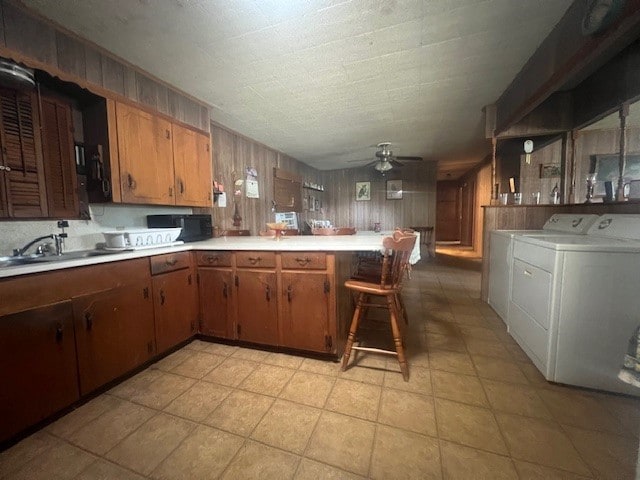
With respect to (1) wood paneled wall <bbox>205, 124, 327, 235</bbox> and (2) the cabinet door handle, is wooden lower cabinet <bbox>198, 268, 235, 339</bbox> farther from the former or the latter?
(1) wood paneled wall <bbox>205, 124, 327, 235</bbox>

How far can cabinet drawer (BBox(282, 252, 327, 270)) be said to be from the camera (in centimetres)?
184

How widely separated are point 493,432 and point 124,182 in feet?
9.52

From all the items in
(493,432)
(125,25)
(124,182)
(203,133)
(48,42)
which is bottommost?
(493,432)

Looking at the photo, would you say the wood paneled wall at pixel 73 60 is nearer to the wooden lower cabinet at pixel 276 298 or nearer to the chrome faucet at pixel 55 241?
the chrome faucet at pixel 55 241

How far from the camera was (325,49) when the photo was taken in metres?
1.95

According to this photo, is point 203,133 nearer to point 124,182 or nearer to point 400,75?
point 124,182

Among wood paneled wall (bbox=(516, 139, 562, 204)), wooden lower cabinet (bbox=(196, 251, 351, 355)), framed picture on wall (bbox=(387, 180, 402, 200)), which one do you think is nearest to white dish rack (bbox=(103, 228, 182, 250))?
wooden lower cabinet (bbox=(196, 251, 351, 355))

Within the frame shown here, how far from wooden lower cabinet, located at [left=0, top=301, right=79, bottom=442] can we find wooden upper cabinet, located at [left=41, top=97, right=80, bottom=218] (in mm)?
846

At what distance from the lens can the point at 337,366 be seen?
72.5 inches

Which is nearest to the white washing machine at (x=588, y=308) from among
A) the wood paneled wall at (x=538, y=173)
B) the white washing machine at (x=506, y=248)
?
the white washing machine at (x=506, y=248)

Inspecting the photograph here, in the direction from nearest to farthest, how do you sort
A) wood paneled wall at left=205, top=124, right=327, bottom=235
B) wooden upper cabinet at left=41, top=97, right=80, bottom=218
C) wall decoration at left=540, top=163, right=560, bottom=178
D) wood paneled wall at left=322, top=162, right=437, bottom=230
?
wooden upper cabinet at left=41, top=97, right=80, bottom=218 < wood paneled wall at left=205, top=124, right=327, bottom=235 < wall decoration at left=540, top=163, right=560, bottom=178 < wood paneled wall at left=322, top=162, right=437, bottom=230

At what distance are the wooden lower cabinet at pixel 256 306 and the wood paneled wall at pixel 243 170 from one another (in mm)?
1516

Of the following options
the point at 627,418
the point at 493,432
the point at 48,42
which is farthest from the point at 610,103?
the point at 48,42

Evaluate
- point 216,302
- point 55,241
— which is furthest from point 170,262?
point 55,241
